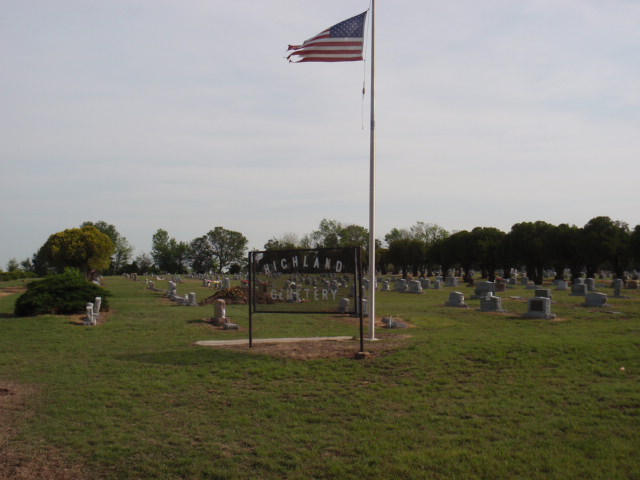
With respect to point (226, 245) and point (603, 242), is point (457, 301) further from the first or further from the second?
point (226, 245)

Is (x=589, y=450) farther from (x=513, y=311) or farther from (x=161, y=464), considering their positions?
(x=513, y=311)

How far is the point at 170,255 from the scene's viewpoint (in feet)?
434

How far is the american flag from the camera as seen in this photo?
13703mm

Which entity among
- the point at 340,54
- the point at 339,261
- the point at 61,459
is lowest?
the point at 61,459

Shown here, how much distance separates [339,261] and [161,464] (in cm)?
656

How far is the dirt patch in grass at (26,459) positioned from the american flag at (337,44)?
999 cm

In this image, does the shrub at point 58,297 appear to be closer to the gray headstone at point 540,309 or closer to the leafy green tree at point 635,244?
the gray headstone at point 540,309

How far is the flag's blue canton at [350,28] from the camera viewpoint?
13734 mm

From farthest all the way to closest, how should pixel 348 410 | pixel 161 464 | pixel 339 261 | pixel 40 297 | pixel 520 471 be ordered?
pixel 40 297 < pixel 339 261 < pixel 348 410 < pixel 161 464 < pixel 520 471

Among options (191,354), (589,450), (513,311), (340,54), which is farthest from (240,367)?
(513,311)

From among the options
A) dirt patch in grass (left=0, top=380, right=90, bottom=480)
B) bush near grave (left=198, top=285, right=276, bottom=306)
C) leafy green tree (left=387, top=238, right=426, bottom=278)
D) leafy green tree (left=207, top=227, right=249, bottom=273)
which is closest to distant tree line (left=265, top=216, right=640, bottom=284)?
leafy green tree (left=387, top=238, right=426, bottom=278)

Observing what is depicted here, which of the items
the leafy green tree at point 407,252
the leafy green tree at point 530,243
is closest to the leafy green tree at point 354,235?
the leafy green tree at point 407,252

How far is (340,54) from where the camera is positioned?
13781mm

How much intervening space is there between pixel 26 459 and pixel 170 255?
130 m
